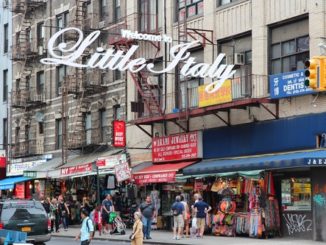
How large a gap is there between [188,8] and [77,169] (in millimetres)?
10284

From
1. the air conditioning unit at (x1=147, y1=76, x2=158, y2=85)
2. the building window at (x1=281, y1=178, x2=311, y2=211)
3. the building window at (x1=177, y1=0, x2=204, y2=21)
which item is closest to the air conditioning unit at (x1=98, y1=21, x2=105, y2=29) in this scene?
the air conditioning unit at (x1=147, y1=76, x2=158, y2=85)

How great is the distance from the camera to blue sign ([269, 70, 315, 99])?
27.0m

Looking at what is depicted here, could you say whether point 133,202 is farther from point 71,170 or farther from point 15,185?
point 15,185

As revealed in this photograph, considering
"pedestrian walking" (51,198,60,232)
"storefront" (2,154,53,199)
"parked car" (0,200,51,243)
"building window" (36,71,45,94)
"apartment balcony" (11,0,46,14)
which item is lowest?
"pedestrian walking" (51,198,60,232)

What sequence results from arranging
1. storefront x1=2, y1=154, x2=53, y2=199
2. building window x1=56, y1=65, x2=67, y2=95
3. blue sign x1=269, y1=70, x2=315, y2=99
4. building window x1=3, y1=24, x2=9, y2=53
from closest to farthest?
blue sign x1=269, y1=70, x2=315, y2=99
building window x1=56, y1=65, x2=67, y2=95
storefront x1=2, y1=154, x2=53, y2=199
building window x1=3, y1=24, x2=9, y2=53

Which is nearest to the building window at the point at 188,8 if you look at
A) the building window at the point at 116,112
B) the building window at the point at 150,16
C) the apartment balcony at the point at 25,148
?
the building window at the point at 150,16

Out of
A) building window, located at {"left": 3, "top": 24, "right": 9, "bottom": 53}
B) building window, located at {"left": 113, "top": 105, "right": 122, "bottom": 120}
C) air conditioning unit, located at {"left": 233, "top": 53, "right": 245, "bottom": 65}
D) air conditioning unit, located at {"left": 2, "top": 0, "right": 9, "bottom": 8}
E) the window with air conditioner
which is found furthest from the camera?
building window, located at {"left": 3, "top": 24, "right": 9, "bottom": 53}

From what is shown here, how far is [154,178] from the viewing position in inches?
1307

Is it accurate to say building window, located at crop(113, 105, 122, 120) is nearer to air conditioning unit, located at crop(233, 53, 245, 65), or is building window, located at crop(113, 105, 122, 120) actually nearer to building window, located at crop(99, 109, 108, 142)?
building window, located at crop(99, 109, 108, 142)

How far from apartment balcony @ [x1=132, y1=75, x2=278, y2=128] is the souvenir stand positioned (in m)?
2.88

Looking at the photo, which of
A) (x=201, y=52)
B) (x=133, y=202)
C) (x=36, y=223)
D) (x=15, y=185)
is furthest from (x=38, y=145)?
(x=36, y=223)

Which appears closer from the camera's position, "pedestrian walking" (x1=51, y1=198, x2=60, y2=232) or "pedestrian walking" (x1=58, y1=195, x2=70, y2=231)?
"pedestrian walking" (x1=51, y1=198, x2=60, y2=232)

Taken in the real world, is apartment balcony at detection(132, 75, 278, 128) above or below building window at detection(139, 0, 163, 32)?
below

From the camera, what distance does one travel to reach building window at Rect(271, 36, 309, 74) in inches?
1106
